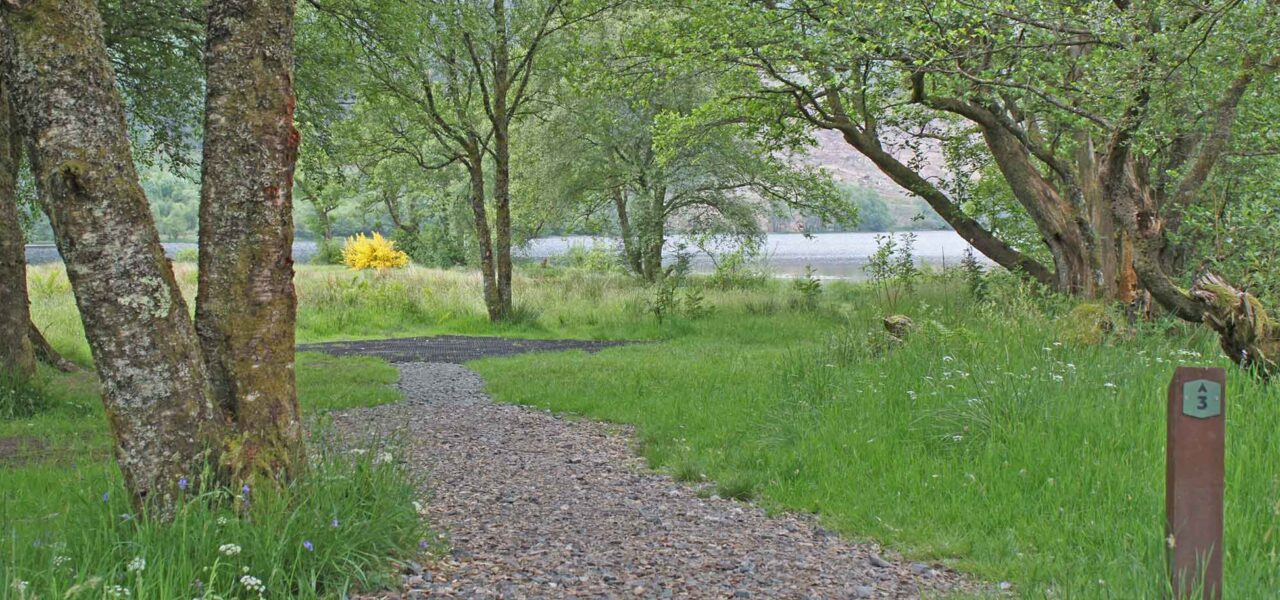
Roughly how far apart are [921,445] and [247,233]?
4126 millimetres

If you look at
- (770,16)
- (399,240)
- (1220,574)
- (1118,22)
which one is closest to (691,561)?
(1220,574)

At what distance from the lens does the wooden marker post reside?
9.27 feet

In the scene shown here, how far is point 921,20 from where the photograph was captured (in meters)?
10.9

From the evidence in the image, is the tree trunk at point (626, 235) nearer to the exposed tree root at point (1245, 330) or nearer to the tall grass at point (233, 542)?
the exposed tree root at point (1245, 330)

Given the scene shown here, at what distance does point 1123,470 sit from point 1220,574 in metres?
1.64

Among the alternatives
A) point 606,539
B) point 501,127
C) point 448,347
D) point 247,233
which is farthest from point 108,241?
point 501,127

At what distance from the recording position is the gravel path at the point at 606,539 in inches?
149

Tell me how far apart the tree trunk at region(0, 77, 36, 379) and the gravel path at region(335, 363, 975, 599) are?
16.8ft

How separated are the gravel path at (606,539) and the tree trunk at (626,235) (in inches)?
840

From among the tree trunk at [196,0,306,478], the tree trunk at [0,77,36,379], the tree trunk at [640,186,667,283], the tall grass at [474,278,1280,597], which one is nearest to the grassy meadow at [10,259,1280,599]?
the tall grass at [474,278,1280,597]

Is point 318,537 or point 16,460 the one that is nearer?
point 318,537

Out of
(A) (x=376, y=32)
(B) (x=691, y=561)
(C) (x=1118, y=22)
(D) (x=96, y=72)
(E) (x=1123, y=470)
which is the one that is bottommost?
(B) (x=691, y=561)

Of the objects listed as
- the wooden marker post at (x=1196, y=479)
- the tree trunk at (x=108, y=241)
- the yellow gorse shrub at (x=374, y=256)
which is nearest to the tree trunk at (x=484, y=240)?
the tree trunk at (x=108, y=241)

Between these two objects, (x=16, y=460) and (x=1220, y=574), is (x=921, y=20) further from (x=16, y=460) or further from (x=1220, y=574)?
(x=16, y=460)
